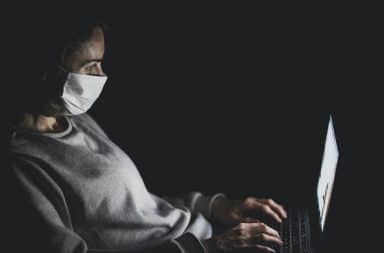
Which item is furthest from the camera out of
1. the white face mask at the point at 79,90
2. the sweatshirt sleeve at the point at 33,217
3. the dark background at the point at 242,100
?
the dark background at the point at 242,100

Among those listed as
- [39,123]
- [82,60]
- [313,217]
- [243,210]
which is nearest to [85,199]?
[39,123]

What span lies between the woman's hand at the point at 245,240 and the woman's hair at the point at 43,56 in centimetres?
55

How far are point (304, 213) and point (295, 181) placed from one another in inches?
8.6

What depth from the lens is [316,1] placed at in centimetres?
138

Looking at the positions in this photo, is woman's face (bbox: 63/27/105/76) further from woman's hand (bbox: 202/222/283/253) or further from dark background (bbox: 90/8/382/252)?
woman's hand (bbox: 202/222/283/253)

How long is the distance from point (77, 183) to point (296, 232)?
60cm

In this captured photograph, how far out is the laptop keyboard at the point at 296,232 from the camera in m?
1.10

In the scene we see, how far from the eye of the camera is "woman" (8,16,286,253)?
0.99 meters

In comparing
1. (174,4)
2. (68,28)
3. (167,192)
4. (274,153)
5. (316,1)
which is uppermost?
(316,1)

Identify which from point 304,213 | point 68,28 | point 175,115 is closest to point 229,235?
point 304,213

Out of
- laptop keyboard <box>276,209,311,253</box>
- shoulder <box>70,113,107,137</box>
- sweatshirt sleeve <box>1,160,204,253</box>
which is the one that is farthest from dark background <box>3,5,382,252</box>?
sweatshirt sleeve <box>1,160,204,253</box>

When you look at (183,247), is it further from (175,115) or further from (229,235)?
(175,115)

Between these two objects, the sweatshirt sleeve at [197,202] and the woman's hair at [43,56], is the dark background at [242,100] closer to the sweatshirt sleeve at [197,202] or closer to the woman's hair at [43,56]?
the sweatshirt sleeve at [197,202]

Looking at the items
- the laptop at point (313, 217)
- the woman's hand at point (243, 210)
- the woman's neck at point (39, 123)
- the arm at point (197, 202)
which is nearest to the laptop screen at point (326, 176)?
the laptop at point (313, 217)
